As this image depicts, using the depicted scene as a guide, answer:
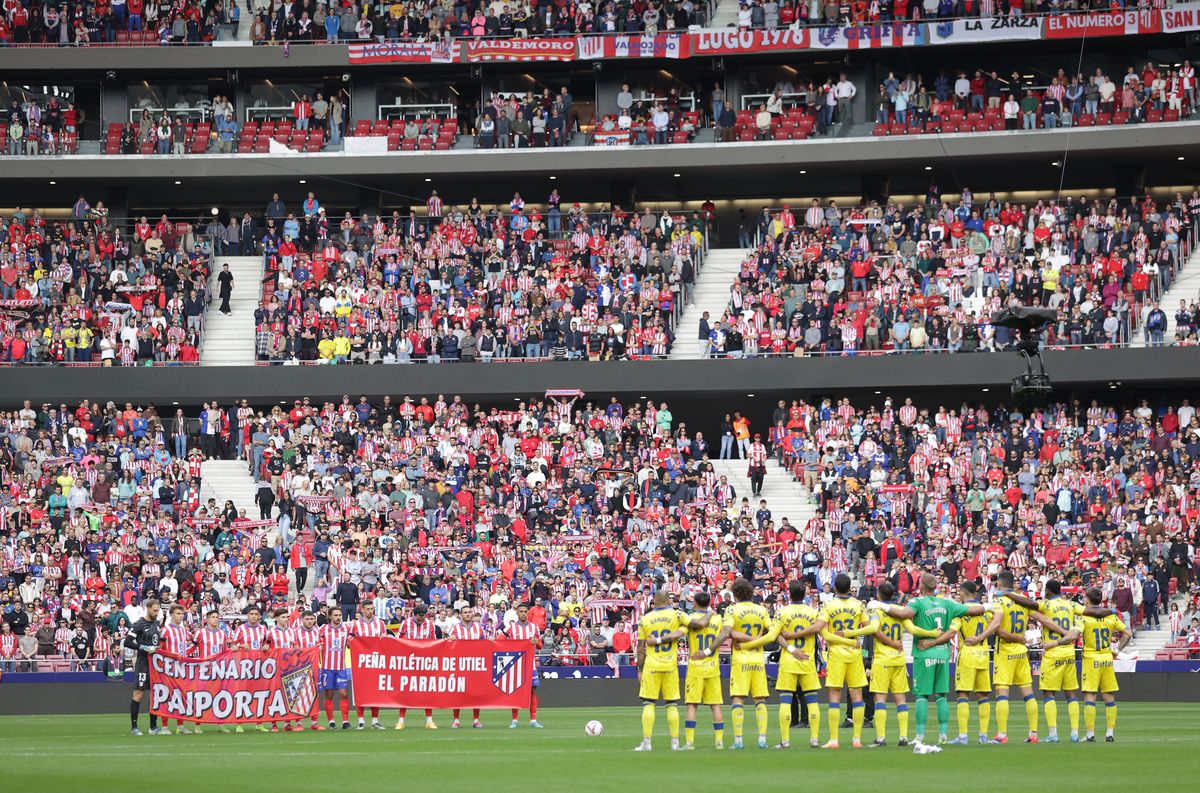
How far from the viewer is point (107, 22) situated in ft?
178

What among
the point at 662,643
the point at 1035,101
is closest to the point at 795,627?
the point at 662,643

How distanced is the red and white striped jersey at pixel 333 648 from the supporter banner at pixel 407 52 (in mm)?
30556

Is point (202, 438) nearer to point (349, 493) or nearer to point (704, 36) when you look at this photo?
point (349, 493)

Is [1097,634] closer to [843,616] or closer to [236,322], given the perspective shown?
[843,616]

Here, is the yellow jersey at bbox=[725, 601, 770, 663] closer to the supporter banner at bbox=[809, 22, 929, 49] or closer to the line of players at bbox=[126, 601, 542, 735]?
the line of players at bbox=[126, 601, 542, 735]

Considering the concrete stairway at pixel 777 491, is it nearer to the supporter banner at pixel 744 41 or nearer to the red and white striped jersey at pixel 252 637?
the supporter banner at pixel 744 41

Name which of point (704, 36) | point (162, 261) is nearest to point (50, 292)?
point (162, 261)

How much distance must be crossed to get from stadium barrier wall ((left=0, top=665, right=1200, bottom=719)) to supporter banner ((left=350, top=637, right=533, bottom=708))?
7478 mm

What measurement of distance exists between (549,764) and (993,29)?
37.2 metres

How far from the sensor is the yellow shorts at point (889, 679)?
19328 mm

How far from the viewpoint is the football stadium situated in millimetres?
33125

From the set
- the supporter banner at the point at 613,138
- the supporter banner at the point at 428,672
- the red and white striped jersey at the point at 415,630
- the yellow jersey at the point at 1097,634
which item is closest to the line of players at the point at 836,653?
the yellow jersey at the point at 1097,634

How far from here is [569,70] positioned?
54.8 m

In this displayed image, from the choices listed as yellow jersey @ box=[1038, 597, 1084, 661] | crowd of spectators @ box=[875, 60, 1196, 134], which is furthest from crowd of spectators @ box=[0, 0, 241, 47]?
yellow jersey @ box=[1038, 597, 1084, 661]
